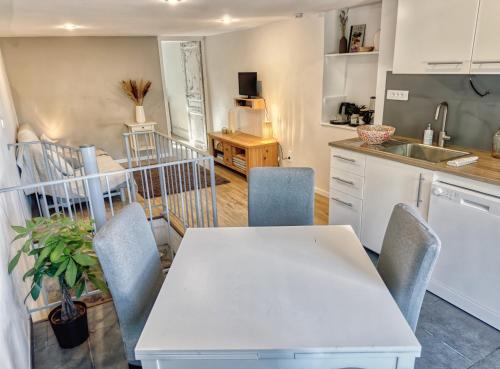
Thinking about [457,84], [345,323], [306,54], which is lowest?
[345,323]

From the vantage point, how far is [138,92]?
6.20 metres

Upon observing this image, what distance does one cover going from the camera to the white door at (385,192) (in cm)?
244

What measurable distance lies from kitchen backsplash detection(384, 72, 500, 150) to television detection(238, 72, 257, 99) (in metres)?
2.32

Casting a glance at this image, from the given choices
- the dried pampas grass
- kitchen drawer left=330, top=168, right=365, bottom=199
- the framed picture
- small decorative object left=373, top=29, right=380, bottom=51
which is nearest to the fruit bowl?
kitchen drawer left=330, top=168, right=365, bottom=199

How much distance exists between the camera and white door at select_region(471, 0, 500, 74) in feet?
6.98

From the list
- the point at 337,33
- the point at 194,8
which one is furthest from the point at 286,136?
the point at 194,8

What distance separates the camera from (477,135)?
8.72 feet

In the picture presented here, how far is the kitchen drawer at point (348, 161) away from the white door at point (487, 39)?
987mm

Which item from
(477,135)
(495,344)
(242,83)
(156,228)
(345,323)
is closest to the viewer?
(345,323)

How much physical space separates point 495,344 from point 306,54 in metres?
3.37

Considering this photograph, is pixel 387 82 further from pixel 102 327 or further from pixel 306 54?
pixel 102 327

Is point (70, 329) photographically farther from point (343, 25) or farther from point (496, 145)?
point (343, 25)

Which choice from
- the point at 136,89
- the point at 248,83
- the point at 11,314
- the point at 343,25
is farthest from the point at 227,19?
the point at 11,314

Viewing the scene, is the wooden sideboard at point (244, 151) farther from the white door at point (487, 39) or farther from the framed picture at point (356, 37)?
the white door at point (487, 39)
